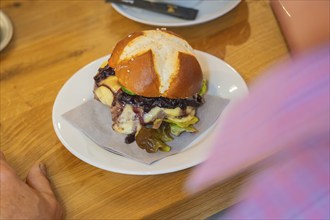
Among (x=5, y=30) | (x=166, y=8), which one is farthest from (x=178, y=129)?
(x=5, y=30)

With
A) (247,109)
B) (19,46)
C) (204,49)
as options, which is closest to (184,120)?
(204,49)

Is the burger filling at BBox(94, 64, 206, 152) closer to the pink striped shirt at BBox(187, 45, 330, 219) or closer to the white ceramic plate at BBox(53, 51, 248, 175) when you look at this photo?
the white ceramic plate at BBox(53, 51, 248, 175)

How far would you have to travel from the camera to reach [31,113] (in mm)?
951

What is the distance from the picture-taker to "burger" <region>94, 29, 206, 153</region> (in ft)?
2.70

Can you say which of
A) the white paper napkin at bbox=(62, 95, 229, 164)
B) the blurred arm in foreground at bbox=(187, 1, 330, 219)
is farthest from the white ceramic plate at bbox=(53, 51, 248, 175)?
the blurred arm in foreground at bbox=(187, 1, 330, 219)

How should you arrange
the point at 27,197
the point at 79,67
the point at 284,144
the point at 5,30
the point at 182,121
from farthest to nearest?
1. the point at 5,30
2. the point at 79,67
3. the point at 182,121
4. the point at 27,197
5. the point at 284,144

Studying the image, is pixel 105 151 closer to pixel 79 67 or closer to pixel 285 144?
pixel 79 67

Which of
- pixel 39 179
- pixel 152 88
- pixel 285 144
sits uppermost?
pixel 285 144

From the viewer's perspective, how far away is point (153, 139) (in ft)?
2.75

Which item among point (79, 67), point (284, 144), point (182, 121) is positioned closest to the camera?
point (284, 144)

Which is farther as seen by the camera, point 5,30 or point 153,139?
point 5,30

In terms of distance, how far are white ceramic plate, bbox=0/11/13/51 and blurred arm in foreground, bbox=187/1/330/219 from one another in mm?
745

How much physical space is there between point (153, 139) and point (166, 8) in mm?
415

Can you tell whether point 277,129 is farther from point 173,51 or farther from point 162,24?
point 162,24
